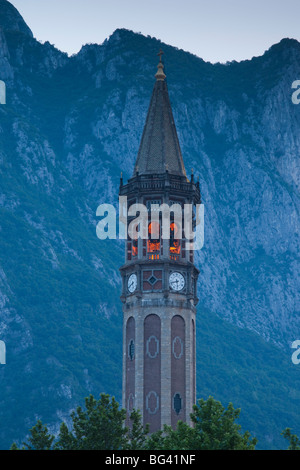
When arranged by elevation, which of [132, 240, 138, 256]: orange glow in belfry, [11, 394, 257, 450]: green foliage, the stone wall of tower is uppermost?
[132, 240, 138, 256]: orange glow in belfry

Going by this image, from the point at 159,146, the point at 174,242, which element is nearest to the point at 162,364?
the point at 174,242

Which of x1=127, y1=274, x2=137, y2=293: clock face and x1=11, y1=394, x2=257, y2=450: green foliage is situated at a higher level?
x1=127, y1=274, x2=137, y2=293: clock face

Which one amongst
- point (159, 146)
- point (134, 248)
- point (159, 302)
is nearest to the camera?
point (159, 302)

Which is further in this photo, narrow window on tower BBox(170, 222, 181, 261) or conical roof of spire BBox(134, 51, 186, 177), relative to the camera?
conical roof of spire BBox(134, 51, 186, 177)

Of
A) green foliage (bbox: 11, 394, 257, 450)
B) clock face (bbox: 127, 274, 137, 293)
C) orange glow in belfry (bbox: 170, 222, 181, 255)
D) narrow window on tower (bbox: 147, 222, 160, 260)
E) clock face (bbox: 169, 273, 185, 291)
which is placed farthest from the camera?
orange glow in belfry (bbox: 170, 222, 181, 255)

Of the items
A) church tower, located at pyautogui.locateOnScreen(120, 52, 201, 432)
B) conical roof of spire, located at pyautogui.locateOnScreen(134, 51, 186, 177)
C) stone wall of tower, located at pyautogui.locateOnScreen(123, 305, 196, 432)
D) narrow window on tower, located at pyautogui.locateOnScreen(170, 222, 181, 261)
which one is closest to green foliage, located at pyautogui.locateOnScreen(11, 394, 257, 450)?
stone wall of tower, located at pyautogui.locateOnScreen(123, 305, 196, 432)

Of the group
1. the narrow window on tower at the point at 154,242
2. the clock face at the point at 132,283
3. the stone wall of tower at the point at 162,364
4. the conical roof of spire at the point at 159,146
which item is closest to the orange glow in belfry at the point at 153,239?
the narrow window on tower at the point at 154,242

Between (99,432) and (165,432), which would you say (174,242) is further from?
(99,432)

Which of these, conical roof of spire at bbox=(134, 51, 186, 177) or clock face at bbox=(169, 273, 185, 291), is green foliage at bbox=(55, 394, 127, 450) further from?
conical roof of spire at bbox=(134, 51, 186, 177)
